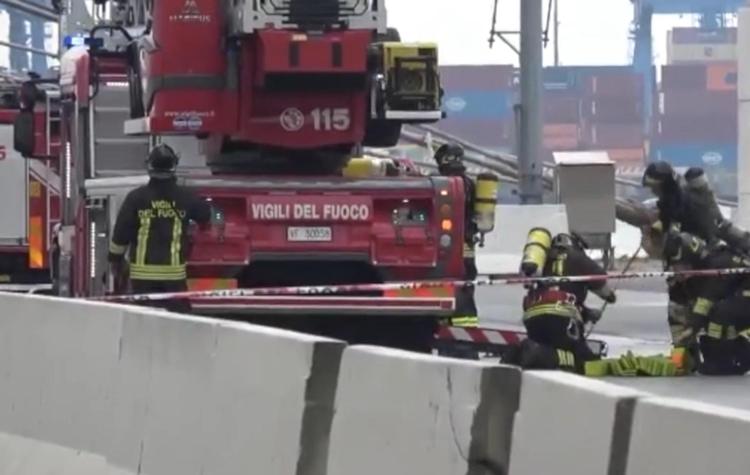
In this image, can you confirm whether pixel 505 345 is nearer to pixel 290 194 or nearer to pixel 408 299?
pixel 408 299

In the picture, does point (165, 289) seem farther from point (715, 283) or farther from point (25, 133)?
point (715, 283)

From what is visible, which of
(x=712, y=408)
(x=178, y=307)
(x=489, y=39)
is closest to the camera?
(x=712, y=408)

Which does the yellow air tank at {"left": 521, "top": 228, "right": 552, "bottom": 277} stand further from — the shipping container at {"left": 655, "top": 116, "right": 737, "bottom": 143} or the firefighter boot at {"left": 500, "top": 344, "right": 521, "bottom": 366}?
the shipping container at {"left": 655, "top": 116, "right": 737, "bottom": 143}

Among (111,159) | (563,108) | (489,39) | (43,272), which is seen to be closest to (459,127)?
(563,108)

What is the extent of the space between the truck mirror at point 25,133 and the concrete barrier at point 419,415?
387 inches

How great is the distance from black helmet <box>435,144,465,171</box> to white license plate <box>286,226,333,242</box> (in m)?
2.45

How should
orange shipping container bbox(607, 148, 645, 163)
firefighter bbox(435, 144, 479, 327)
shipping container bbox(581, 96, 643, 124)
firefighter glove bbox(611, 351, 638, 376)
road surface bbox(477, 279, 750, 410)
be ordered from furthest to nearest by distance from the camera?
orange shipping container bbox(607, 148, 645, 163) → shipping container bbox(581, 96, 643, 124) → firefighter bbox(435, 144, 479, 327) → firefighter glove bbox(611, 351, 638, 376) → road surface bbox(477, 279, 750, 410)

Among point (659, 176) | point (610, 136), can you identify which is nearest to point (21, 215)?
point (659, 176)

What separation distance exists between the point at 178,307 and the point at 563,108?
9184 centimetres

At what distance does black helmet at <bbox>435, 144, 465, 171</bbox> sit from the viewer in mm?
16328

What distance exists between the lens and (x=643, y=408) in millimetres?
4883

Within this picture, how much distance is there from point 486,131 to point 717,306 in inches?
3620

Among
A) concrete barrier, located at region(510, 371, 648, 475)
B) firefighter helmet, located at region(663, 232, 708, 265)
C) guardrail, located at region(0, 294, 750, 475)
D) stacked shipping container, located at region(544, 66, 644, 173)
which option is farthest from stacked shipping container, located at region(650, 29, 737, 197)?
concrete barrier, located at region(510, 371, 648, 475)

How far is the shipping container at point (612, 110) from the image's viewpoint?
103 meters
